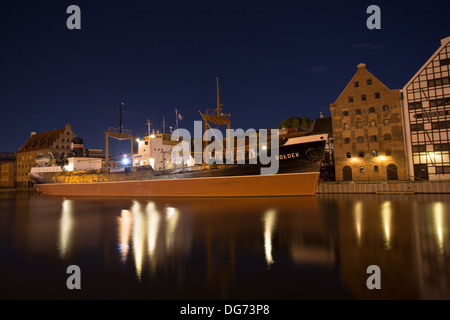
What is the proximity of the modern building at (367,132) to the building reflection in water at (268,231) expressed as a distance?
21117 mm

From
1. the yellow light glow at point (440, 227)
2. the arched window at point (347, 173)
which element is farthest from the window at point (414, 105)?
the yellow light glow at point (440, 227)

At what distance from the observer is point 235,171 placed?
24.0 meters

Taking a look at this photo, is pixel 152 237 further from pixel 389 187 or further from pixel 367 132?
pixel 367 132

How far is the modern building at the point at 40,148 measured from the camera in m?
59.1

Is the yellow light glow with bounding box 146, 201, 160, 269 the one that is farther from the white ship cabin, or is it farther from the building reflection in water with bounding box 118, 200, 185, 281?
the white ship cabin

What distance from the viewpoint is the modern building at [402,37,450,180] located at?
27.1 m

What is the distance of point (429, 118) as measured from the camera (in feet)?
91.6

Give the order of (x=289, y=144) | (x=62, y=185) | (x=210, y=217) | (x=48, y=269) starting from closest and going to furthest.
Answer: (x=48, y=269)
(x=210, y=217)
(x=289, y=144)
(x=62, y=185)

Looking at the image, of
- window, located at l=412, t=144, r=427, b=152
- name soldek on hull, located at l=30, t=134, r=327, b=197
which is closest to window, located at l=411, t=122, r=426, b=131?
window, located at l=412, t=144, r=427, b=152

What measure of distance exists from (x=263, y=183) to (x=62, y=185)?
3302cm

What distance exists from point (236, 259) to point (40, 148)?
6998 centimetres

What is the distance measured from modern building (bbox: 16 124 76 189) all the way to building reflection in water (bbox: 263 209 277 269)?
60.2m
